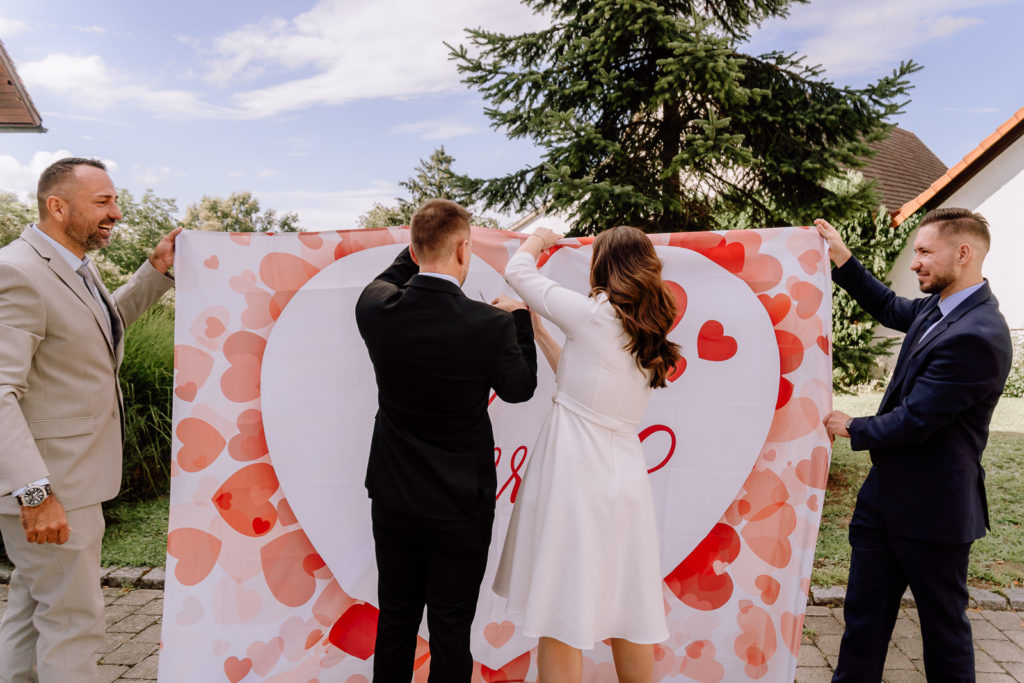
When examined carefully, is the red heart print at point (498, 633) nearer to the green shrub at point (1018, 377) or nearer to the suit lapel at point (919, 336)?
the suit lapel at point (919, 336)

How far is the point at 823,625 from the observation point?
3662 mm

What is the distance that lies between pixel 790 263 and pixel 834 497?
4.09m

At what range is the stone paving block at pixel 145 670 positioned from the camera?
307cm

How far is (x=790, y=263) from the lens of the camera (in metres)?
2.98

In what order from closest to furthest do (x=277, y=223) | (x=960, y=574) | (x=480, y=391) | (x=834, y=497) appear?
(x=480, y=391)
(x=960, y=574)
(x=834, y=497)
(x=277, y=223)

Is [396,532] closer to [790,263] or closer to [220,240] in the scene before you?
[220,240]

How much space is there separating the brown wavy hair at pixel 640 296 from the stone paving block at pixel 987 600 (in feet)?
10.6

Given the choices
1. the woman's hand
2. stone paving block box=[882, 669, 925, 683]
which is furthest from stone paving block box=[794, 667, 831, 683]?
the woman's hand

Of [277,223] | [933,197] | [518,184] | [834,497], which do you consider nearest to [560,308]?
[518,184]

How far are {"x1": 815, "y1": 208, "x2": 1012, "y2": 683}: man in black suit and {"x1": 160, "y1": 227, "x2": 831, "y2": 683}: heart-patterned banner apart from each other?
11.7 inches

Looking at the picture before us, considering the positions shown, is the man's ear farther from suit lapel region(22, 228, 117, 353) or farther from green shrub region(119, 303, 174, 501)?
green shrub region(119, 303, 174, 501)

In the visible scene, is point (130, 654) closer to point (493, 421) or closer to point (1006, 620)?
point (493, 421)

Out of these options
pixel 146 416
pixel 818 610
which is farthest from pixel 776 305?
pixel 146 416

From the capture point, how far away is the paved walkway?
3139 millimetres
